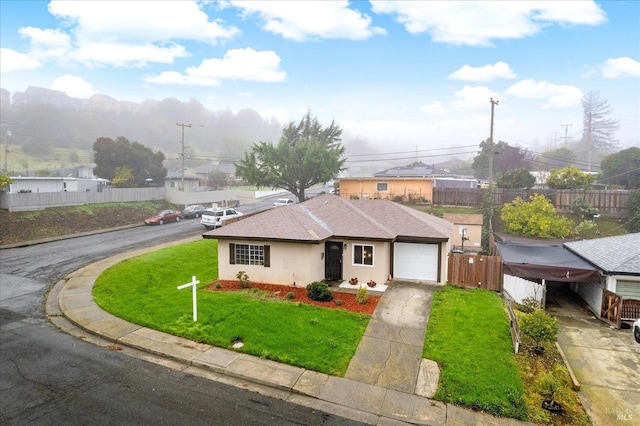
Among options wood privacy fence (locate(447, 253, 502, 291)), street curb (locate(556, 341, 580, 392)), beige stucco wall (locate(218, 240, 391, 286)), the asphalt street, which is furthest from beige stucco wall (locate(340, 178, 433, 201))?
the asphalt street

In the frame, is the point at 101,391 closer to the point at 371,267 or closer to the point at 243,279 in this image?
the point at 243,279

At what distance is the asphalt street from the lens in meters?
8.75

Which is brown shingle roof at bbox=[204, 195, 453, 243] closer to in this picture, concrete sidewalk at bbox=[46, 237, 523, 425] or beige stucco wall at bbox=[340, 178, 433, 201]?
concrete sidewalk at bbox=[46, 237, 523, 425]

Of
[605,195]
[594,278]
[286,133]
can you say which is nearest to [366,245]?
[594,278]

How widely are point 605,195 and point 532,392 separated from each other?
34.3m

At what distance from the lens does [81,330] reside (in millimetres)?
13617

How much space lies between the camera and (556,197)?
124 feet

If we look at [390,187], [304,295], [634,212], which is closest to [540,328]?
[304,295]

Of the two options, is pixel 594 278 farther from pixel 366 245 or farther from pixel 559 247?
pixel 366 245

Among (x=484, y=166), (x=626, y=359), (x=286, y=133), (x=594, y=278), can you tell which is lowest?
(x=626, y=359)

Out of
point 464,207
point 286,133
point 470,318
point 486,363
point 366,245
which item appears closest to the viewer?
point 486,363

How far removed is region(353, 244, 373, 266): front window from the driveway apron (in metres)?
1.97

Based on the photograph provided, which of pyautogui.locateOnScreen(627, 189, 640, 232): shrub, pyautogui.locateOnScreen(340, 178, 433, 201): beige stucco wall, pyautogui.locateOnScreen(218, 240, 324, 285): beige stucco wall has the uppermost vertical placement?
pyautogui.locateOnScreen(340, 178, 433, 201): beige stucco wall

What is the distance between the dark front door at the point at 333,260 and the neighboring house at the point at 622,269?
11.7 metres
